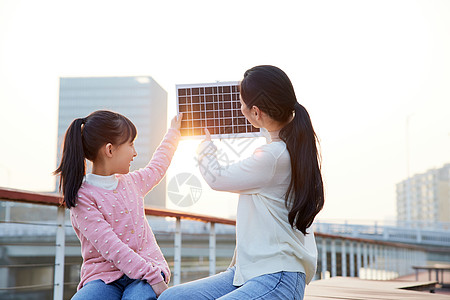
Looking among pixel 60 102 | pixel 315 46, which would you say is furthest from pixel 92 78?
pixel 315 46

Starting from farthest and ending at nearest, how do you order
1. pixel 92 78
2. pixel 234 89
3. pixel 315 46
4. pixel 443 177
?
1. pixel 443 177
2. pixel 92 78
3. pixel 315 46
4. pixel 234 89

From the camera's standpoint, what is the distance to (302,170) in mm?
1287

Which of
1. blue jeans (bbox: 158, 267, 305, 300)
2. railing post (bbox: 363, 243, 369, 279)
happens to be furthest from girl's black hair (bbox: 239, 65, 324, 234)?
railing post (bbox: 363, 243, 369, 279)

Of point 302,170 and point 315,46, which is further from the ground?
point 315,46

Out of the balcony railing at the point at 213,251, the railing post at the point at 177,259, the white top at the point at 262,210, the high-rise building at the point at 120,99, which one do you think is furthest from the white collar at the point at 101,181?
the high-rise building at the point at 120,99

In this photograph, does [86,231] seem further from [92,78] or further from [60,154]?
[92,78]

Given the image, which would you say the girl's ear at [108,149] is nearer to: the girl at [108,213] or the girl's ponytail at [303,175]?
the girl at [108,213]

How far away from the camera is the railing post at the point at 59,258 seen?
2240mm

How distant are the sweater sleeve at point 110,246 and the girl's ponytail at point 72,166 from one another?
0.04m

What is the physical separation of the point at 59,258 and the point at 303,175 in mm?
1462

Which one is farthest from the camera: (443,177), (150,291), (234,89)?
(443,177)

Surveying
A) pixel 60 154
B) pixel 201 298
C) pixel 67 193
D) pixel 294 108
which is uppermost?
pixel 294 108

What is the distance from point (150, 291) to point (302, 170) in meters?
0.55

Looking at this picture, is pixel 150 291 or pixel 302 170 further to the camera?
pixel 150 291
